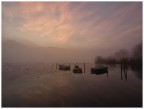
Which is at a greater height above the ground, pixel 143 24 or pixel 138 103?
pixel 143 24

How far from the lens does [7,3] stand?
22.8 feet

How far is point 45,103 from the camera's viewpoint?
6.77 m

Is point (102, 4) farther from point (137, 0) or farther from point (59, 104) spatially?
point (59, 104)

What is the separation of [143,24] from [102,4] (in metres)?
1.77

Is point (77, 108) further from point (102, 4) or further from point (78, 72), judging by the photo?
point (78, 72)

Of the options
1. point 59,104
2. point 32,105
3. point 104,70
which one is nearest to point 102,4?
point 59,104

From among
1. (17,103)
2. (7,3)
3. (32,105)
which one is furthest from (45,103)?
(7,3)

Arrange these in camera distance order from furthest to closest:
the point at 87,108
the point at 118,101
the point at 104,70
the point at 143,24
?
the point at 104,70
the point at 118,101
the point at 143,24
the point at 87,108

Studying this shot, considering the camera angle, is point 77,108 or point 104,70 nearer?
point 77,108

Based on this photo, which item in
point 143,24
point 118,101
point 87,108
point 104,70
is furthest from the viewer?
point 104,70

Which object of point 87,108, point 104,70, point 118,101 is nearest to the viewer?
point 87,108

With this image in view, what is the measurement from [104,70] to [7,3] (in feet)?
50.9

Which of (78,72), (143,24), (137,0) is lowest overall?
(78,72)

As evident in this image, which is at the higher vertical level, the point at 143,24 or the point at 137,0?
the point at 137,0
